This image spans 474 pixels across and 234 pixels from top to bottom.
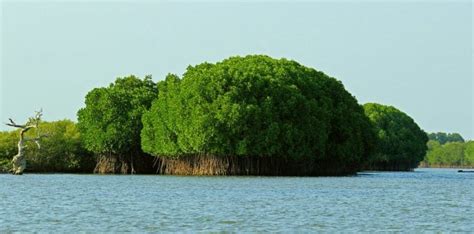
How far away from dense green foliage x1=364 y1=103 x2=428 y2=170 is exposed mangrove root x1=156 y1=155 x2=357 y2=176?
2038 inches

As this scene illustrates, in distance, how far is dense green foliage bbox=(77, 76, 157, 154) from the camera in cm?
9862

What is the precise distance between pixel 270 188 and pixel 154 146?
34067 millimetres

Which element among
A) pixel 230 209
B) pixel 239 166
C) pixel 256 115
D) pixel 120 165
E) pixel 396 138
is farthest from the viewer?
pixel 396 138

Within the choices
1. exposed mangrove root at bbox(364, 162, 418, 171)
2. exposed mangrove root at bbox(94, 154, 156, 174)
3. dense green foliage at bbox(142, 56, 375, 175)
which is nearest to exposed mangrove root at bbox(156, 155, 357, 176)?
dense green foliage at bbox(142, 56, 375, 175)

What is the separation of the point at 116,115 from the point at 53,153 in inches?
314

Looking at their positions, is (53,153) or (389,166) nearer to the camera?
(53,153)

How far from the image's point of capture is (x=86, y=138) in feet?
334

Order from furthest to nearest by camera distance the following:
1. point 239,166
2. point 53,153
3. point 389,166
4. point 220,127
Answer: point 389,166, point 53,153, point 239,166, point 220,127

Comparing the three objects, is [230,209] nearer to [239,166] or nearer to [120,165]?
[239,166]

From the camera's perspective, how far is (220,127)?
83.9 metres

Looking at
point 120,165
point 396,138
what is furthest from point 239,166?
point 396,138

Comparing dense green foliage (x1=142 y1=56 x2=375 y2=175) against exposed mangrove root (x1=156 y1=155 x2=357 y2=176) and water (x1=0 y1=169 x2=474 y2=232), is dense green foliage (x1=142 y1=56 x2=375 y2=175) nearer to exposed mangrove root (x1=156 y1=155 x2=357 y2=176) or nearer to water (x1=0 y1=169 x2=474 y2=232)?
exposed mangrove root (x1=156 y1=155 x2=357 y2=176)

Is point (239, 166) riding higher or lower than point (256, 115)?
lower

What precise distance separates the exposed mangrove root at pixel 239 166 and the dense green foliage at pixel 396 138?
51.8 m
